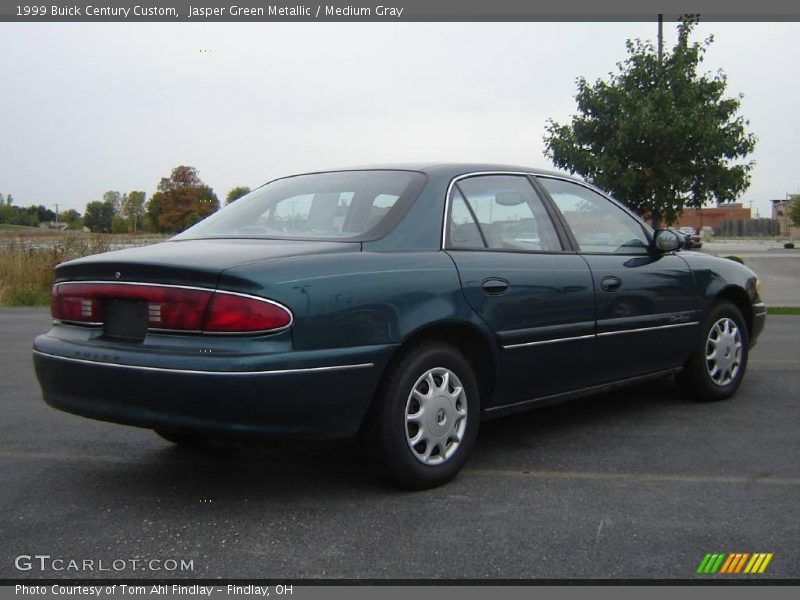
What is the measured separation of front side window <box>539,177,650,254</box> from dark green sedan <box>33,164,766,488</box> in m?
0.02

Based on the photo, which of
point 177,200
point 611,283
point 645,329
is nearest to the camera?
point 611,283

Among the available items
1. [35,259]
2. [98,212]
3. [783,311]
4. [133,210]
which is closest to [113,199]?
[98,212]

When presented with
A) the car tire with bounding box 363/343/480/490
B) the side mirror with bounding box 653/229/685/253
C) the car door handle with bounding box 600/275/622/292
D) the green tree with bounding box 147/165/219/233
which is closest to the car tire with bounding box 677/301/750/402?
the side mirror with bounding box 653/229/685/253

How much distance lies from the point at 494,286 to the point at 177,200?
24729 millimetres

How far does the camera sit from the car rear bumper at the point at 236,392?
3.57 meters

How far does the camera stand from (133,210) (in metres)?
43.8

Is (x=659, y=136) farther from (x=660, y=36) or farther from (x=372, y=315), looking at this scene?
(x=372, y=315)

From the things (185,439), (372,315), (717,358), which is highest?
(372,315)

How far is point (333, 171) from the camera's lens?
Result: 502cm

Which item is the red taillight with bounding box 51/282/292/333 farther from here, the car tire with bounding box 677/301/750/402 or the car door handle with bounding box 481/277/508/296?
the car tire with bounding box 677/301/750/402

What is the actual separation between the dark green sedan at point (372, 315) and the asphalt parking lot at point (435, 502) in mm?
311

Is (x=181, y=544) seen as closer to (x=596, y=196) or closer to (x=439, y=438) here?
(x=439, y=438)

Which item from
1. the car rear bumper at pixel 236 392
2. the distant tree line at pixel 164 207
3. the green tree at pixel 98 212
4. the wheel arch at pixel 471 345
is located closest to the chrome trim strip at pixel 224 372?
the car rear bumper at pixel 236 392
